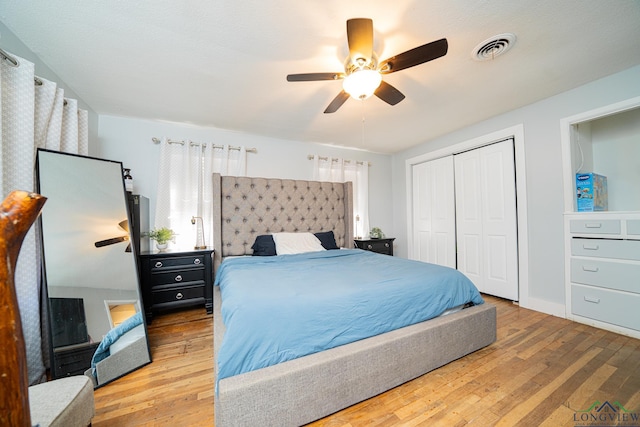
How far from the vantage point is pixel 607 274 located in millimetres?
2012

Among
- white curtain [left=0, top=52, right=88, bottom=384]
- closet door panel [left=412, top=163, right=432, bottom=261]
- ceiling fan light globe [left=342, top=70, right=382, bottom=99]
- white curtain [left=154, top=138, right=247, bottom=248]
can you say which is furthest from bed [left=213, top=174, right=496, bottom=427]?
closet door panel [left=412, top=163, right=432, bottom=261]

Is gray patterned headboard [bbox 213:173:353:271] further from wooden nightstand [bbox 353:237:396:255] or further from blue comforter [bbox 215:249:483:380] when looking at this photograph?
blue comforter [bbox 215:249:483:380]

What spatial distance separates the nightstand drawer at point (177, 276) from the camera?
2312 millimetres

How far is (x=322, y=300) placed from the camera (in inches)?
48.4

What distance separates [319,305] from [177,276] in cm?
192

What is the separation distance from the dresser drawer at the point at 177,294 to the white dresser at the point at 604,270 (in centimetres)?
379

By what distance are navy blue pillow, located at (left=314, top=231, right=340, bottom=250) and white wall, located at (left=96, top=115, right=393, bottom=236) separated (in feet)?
3.28

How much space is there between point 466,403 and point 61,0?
3166mm

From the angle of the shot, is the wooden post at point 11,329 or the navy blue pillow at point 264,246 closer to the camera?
the wooden post at point 11,329

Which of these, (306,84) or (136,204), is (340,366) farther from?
(136,204)

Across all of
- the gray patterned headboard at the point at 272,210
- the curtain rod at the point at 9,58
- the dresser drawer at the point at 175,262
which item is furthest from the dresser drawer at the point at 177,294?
the curtain rod at the point at 9,58

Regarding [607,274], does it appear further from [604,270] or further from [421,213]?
[421,213]

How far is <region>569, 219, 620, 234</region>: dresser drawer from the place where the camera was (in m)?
1.98

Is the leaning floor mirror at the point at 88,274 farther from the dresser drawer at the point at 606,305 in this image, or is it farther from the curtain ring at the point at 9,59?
the dresser drawer at the point at 606,305
